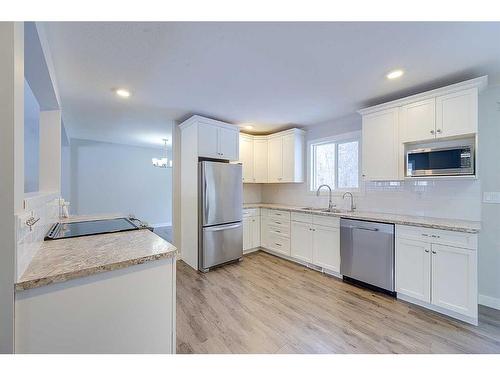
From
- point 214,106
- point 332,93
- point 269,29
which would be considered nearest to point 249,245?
point 214,106

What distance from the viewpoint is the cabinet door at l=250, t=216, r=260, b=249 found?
4.05 metres

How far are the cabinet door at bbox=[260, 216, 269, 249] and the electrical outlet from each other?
282cm

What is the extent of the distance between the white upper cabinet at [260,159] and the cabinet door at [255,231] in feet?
2.56

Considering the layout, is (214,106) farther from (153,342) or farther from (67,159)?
(67,159)

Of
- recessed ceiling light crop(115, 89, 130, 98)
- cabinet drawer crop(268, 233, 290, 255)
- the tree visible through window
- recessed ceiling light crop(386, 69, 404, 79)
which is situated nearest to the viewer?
recessed ceiling light crop(386, 69, 404, 79)

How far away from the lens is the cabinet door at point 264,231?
13.2ft

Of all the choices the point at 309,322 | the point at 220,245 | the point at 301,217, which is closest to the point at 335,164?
the point at 301,217

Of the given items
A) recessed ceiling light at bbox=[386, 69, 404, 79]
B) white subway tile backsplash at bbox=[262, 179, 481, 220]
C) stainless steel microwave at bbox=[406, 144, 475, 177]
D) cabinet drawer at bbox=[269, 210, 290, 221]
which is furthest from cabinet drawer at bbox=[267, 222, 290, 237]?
recessed ceiling light at bbox=[386, 69, 404, 79]

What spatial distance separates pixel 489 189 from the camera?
2289 millimetres

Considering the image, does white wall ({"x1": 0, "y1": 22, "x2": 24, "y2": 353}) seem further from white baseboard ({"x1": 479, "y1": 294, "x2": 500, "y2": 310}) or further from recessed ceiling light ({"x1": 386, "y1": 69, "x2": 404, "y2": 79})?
white baseboard ({"x1": 479, "y1": 294, "x2": 500, "y2": 310})

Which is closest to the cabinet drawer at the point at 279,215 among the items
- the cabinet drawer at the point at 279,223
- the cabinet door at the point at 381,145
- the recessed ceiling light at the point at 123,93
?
the cabinet drawer at the point at 279,223

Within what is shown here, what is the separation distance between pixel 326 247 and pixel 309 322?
1.26 meters
